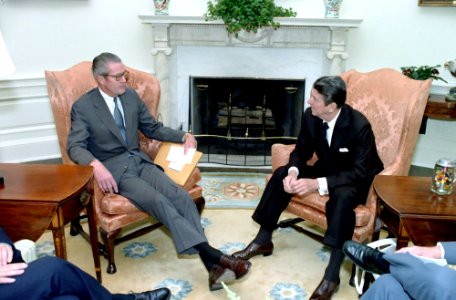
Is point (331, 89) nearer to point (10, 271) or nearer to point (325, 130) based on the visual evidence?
point (325, 130)

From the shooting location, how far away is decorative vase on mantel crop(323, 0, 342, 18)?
3.84 m

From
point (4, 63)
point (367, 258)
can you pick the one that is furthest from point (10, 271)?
point (367, 258)

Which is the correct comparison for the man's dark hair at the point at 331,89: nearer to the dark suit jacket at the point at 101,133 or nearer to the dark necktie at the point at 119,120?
the dark suit jacket at the point at 101,133

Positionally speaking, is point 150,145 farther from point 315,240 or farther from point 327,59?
point 327,59

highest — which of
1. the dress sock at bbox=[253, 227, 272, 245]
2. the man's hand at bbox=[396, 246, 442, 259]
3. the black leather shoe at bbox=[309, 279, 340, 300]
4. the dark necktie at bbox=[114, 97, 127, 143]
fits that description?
the dark necktie at bbox=[114, 97, 127, 143]

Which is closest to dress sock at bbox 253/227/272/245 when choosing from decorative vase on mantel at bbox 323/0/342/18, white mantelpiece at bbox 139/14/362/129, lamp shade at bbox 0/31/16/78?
lamp shade at bbox 0/31/16/78

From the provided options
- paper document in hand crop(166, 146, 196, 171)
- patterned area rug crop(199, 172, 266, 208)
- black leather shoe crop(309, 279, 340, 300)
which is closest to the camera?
black leather shoe crop(309, 279, 340, 300)

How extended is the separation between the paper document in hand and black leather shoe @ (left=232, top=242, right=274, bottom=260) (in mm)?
619

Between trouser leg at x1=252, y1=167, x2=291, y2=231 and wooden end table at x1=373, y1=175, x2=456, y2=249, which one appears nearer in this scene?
wooden end table at x1=373, y1=175, x2=456, y2=249

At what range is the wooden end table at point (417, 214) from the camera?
1847 millimetres

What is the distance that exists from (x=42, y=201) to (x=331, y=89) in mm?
1515

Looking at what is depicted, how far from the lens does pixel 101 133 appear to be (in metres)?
2.49

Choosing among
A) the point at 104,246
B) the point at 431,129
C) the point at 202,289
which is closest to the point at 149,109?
the point at 104,246

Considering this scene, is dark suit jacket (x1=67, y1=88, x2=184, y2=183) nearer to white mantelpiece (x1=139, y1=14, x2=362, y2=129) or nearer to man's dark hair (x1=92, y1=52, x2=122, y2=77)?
man's dark hair (x1=92, y1=52, x2=122, y2=77)
